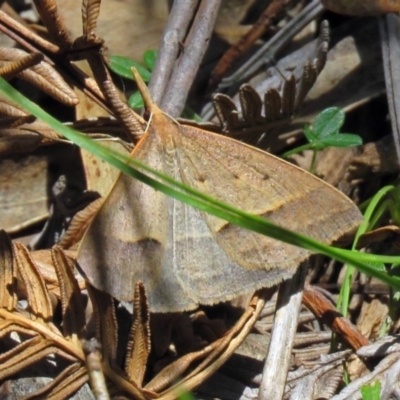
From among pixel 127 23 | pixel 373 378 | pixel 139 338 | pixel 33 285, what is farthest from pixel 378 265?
pixel 127 23

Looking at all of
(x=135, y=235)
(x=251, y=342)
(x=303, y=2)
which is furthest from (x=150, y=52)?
(x=251, y=342)

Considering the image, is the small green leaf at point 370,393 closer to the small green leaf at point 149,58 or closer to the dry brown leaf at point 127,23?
the small green leaf at point 149,58

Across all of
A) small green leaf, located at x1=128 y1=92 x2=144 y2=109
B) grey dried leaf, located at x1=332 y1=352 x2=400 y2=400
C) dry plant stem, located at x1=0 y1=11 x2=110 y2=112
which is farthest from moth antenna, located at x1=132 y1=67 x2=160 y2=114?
grey dried leaf, located at x1=332 y1=352 x2=400 y2=400

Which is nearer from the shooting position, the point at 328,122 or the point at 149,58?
the point at 328,122

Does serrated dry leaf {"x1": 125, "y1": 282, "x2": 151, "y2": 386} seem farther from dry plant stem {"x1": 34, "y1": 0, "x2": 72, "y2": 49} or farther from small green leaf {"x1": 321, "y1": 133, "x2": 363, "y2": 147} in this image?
small green leaf {"x1": 321, "y1": 133, "x2": 363, "y2": 147}

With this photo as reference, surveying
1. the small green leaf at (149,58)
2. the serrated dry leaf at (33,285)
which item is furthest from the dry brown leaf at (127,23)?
the serrated dry leaf at (33,285)

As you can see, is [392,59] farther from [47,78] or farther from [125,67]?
[47,78]
